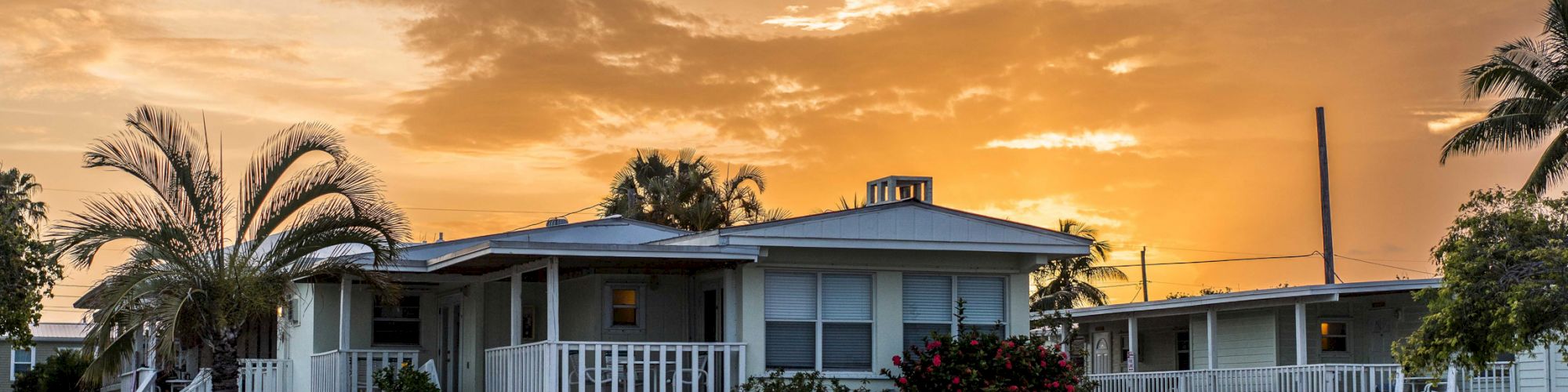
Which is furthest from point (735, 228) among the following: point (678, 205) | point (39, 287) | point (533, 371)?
point (678, 205)

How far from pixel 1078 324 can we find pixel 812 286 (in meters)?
15.6

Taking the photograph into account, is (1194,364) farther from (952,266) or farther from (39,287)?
(39,287)

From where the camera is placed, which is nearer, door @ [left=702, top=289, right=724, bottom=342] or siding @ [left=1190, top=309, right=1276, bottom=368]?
door @ [left=702, top=289, right=724, bottom=342]

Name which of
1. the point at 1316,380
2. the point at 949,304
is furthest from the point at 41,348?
the point at 1316,380

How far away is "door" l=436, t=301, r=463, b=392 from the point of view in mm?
24266

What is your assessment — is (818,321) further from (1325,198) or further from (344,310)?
(1325,198)

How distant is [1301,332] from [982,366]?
24.9 ft

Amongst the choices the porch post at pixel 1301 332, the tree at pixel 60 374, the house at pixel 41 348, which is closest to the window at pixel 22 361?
the house at pixel 41 348

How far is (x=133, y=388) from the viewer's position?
29.1 m

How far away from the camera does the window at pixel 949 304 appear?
68.3 ft

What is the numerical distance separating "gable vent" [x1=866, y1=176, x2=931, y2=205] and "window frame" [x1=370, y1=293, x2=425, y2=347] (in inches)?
300

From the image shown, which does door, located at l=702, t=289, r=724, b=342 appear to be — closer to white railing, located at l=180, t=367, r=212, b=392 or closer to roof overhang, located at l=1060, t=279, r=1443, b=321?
white railing, located at l=180, t=367, r=212, b=392

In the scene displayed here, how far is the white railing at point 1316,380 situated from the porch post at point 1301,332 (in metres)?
0.19

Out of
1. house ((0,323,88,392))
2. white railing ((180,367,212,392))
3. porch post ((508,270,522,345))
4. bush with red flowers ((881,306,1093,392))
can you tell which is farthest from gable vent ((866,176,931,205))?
house ((0,323,88,392))
